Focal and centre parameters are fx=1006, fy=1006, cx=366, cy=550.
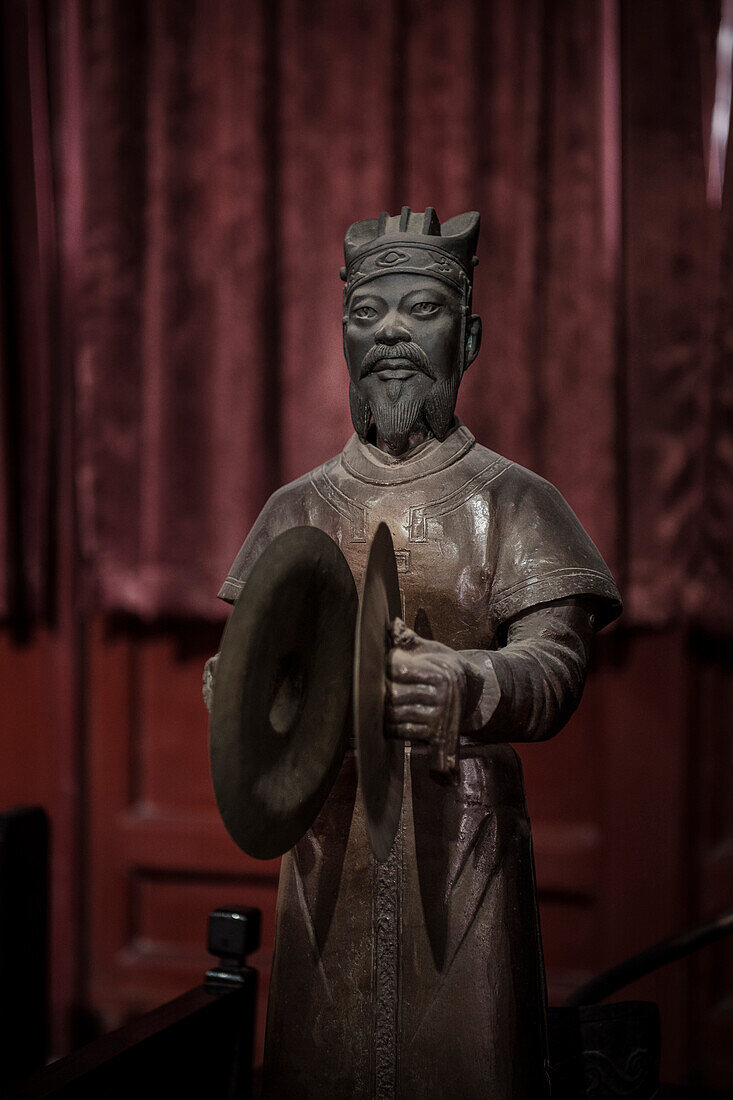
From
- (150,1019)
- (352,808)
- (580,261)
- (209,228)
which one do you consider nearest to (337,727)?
(352,808)

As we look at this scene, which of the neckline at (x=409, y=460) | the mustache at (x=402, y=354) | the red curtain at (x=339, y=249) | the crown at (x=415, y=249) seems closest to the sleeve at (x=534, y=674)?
the neckline at (x=409, y=460)

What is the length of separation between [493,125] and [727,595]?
128cm

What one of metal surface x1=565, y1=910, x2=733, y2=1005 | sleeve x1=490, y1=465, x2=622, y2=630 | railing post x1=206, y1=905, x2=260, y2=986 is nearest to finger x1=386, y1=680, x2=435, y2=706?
sleeve x1=490, y1=465, x2=622, y2=630

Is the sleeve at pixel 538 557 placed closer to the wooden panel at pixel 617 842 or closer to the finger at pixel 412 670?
the finger at pixel 412 670

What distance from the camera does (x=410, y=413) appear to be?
135cm

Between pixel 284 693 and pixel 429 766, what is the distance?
0.20 m

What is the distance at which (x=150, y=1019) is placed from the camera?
1435 mm

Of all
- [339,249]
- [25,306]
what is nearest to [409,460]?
[339,249]

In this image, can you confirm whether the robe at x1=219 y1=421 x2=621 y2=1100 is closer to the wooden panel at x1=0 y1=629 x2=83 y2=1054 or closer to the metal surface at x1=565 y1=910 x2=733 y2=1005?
the metal surface at x1=565 y1=910 x2=733 y2=1005

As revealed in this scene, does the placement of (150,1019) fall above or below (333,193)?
→ below

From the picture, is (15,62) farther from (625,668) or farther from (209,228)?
(625,668)

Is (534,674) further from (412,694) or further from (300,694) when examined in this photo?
(300,694)

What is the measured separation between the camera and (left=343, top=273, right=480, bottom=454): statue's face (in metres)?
1.33

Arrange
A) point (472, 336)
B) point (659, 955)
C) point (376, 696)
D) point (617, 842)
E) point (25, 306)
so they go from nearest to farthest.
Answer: point (376, 696)
point (472, 336)
point (659, 955)
point (617, 842)
point (25, 306)
